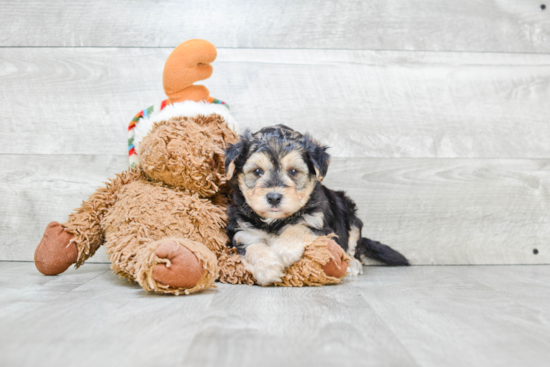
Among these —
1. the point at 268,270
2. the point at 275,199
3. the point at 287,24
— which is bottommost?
the point at 268,270

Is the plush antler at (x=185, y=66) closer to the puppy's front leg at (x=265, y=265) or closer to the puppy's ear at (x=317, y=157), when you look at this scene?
the puppy's ear at (x=317, y=157)

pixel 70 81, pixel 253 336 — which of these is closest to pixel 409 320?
pixel 253 336

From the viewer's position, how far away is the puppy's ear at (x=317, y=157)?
2.01 m

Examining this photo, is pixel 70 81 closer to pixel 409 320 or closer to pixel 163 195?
pixel 163 195

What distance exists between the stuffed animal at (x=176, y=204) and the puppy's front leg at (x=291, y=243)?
0.03 meters

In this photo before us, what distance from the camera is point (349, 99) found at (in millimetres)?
2820

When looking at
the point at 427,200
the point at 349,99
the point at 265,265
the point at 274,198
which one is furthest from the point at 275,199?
the point at 427,200

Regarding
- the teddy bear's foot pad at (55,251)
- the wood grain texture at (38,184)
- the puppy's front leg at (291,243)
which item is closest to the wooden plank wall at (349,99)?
the wood grain texture at (38,184)

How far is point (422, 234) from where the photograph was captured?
283 cm

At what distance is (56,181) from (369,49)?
216cm

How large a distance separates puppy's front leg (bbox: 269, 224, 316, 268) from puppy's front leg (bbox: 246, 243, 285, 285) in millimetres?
27

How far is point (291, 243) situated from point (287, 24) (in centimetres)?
155

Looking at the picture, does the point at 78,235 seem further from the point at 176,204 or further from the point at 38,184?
the point at 38,184

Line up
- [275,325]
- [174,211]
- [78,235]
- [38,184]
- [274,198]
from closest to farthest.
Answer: [275,325] → [274,198] → [174,211] → [78,235] → [38,184]
